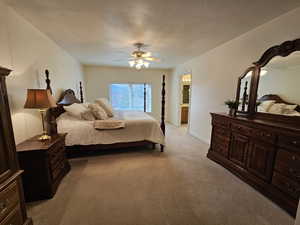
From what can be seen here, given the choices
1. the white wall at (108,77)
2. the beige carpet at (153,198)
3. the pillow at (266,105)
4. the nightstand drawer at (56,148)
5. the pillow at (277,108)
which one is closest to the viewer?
the beige carpet at (153,198)

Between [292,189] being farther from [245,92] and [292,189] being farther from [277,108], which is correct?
[245,92]

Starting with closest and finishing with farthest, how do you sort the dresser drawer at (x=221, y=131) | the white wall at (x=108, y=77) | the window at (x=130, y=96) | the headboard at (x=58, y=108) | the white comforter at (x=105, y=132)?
1. the headboard at (x=58, y=108)
2. the dresser drawer at (x=221, y=131)
3. the white comforter at (x=105, y=132)
4. the white wall at (x=108, y=77)
5. the window at (x=130, y=96)

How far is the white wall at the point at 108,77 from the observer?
228 inches

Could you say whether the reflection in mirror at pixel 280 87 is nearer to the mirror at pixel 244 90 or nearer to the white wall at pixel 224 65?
the mirror at pixel 244 90

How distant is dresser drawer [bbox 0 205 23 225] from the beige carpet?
301mm

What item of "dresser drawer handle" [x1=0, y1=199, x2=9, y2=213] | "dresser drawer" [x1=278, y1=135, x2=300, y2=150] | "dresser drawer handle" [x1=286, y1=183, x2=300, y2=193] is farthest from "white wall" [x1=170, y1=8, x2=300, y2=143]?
"dresser drawer handle" [x1=0, y1=199, x2=9, y2=213]

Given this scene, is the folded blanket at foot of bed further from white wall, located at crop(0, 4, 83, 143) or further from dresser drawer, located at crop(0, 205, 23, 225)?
dresser drawer, located at crop(0, 205, 23, 225)

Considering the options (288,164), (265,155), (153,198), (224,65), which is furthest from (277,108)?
(153,198)

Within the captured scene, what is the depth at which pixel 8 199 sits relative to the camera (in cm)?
111

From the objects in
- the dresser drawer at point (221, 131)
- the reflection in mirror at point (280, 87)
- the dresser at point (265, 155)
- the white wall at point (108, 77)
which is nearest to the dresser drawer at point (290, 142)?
the dresser at point (265, 155)

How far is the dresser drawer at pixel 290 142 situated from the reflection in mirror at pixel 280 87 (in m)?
0.50

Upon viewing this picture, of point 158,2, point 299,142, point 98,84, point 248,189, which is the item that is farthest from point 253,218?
point 98,84

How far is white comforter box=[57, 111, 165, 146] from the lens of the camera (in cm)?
271

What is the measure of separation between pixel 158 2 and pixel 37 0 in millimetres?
1446
